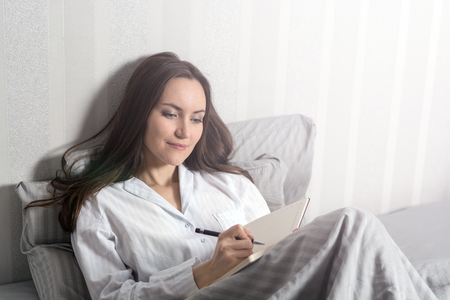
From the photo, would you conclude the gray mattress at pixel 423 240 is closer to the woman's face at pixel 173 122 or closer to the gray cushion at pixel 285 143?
the gray cushion at pixel 285 143

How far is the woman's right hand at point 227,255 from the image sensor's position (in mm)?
875

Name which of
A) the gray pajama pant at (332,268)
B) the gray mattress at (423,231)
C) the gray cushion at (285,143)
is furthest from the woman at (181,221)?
the gray mattress at (423,231)

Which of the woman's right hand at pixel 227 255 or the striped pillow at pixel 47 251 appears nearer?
the woman's right hand at pixel 227 255

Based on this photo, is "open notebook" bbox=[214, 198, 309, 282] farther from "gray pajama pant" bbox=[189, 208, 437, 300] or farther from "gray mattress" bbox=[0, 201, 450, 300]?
"gray mattress" bbox=[0, 201, 450, 300]

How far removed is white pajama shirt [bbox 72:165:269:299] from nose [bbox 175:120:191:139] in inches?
7.1

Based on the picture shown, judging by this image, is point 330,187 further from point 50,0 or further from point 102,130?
point 50,0

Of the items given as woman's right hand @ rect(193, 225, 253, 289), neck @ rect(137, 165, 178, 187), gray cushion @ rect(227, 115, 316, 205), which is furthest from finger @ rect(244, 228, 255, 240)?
gray cushion @ rect(227, 115, 316, 205)

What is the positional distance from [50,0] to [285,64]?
2.99ft

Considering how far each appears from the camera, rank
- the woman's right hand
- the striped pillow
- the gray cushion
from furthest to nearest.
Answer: the gray cushion < the striped pillow < the woman's right hand

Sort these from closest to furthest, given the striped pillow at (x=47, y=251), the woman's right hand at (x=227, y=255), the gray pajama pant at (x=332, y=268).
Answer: the gray pajama pant at (x=332, y=268), the woman's right hand at (x=227, y=255), the striped pillow at (x=47, y=251)

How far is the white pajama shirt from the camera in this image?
0.92 m

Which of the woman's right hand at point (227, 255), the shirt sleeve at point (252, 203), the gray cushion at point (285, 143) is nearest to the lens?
the woman's right hand at point (227, 255)

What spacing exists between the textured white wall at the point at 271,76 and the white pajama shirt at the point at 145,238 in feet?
0.97

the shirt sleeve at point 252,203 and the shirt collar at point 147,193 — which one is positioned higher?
the shirt collar at point 147,193
